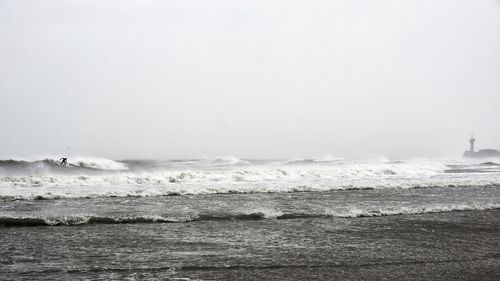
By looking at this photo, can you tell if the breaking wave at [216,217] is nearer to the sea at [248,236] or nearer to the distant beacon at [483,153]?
the sea at [248,236]

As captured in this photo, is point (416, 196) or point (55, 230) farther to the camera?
point (416, 196)

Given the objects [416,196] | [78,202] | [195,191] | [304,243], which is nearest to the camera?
[304,243]

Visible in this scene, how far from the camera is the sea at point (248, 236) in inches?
208

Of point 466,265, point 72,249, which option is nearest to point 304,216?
point 466,265

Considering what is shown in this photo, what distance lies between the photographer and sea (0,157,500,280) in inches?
208

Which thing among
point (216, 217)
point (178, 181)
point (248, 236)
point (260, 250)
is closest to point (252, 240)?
point (248, 236)

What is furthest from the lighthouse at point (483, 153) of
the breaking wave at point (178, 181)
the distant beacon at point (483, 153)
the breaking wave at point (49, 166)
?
the breaking wave at point (49, 166)

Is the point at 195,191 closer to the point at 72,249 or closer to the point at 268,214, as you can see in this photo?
the point at 268,214

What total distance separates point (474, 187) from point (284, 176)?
10.1 m

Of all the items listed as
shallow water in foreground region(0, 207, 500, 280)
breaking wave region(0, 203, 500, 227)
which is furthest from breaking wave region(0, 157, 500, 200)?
shallow water in foreground region(0, 207, 500, 280)

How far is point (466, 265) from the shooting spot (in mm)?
5555

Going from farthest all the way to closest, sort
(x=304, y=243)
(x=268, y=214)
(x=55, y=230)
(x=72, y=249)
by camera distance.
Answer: (x=268, y=214) → (x=55, y=230) → (x=304, y=243) → (x=72, y=249)

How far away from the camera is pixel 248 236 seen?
750 cm

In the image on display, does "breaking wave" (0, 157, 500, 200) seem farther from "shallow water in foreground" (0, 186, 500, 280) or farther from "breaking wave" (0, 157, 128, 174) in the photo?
"shallow water in foreground" (0, 186, 500, 280)
